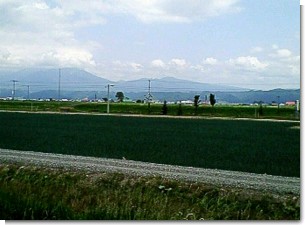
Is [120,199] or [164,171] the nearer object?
[120,199]

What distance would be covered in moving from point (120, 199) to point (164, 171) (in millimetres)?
1980

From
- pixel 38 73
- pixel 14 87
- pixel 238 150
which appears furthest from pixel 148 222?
pixel 238 150

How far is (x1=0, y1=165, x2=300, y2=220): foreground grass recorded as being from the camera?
4273 millimetres

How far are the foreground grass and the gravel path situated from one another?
48 centimetres

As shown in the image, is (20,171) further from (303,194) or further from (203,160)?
(303,194)

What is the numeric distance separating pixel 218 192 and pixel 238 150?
205 inches

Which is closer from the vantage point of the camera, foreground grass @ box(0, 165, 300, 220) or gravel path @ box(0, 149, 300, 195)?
foreground grass @ box(0, 165, 300, 220)

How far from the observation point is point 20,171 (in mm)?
6895

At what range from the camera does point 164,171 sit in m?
7.36

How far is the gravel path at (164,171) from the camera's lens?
21.0 feet

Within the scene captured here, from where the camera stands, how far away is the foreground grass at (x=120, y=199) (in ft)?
14.0

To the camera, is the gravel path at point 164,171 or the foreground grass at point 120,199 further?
the gravel path at point 164,171

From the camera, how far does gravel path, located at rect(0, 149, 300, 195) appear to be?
6.39 meters

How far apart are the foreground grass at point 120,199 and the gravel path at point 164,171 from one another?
19.0 inches
